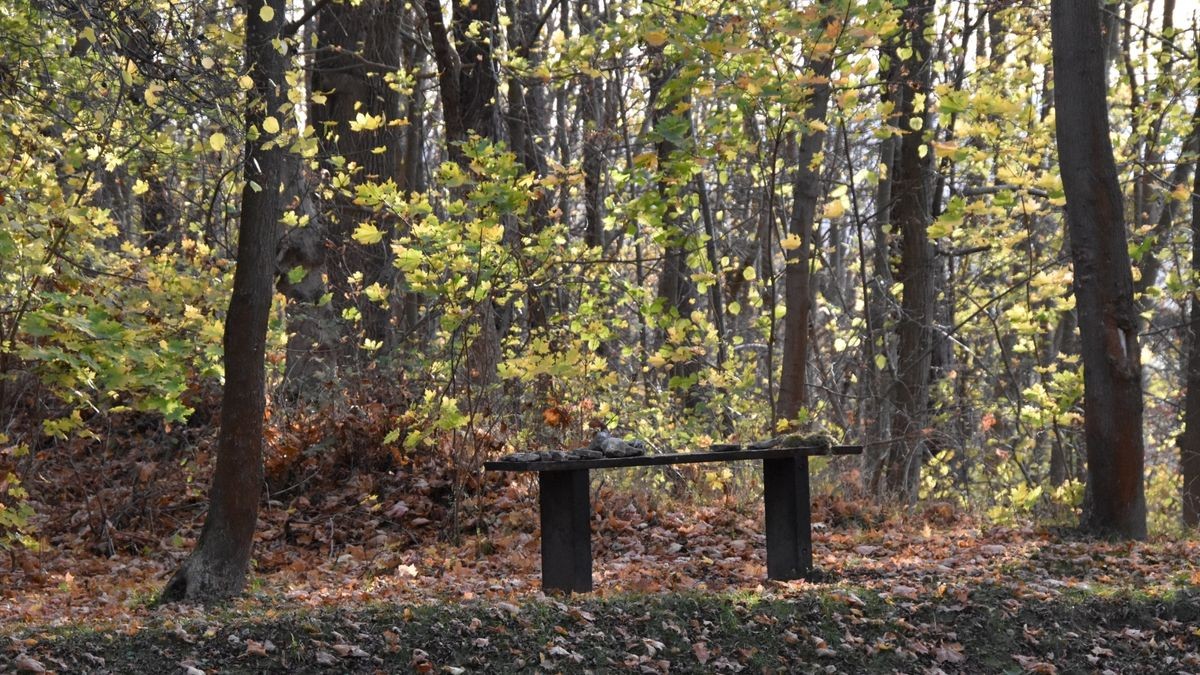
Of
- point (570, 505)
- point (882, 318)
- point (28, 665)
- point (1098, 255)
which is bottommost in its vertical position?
point (28, 665)

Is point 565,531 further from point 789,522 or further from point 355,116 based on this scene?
point 355,116

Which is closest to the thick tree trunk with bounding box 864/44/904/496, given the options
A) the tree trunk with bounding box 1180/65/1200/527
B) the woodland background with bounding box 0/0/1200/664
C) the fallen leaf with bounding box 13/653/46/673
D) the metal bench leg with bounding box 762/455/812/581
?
the woodland background with bounding box 0/0/1200/664

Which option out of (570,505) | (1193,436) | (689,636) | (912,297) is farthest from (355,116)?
(1193,436)

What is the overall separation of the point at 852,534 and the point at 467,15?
22.8 ft

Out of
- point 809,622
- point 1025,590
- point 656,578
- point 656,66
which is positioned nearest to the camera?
point 809,622

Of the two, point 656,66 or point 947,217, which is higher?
point 656,66

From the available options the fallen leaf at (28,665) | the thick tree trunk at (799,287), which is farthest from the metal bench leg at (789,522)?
the thick tree trunk at (799,287)

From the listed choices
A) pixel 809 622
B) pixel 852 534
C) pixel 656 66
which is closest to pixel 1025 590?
pixel 809 622

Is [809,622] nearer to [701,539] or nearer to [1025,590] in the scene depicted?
[1025,590]

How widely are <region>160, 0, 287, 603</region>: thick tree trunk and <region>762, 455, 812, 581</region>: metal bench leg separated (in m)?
3.16

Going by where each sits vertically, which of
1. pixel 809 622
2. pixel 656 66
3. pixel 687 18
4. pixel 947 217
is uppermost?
pixel 656 66

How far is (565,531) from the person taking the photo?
6.82m

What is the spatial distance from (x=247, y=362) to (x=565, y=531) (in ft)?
6.51

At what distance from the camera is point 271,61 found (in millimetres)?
6652
